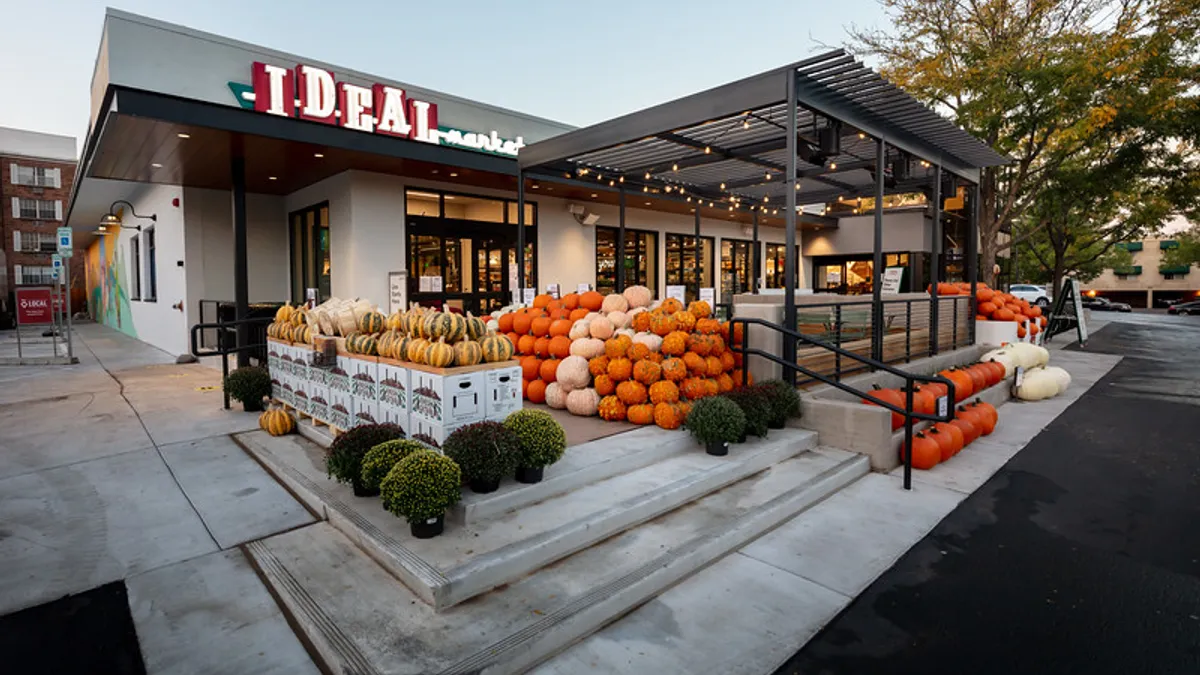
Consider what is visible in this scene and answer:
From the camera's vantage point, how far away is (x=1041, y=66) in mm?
13391

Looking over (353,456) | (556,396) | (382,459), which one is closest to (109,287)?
(556,396)

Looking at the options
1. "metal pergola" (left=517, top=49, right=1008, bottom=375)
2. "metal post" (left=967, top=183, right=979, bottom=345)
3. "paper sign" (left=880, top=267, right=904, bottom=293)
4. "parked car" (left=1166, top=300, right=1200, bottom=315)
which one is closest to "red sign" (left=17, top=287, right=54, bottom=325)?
"metal pergola" (left=517, top=49, right=1008, bottom=375)

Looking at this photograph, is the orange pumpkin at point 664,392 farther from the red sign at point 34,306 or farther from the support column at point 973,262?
the red sign at point 34,306

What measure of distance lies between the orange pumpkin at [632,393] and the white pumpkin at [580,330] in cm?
86

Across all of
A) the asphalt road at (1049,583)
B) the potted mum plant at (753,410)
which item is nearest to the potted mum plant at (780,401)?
the potted mum plant at (753,410)

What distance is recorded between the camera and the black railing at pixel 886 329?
6648 mm

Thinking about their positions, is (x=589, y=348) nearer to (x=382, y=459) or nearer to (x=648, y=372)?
(x=648, y=372)

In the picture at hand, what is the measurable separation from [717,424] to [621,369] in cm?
126

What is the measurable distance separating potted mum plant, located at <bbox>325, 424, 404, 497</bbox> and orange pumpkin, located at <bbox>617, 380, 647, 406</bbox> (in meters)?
2.30

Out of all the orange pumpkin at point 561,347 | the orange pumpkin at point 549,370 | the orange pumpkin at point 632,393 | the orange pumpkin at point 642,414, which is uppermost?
the orange pumpkin at point 561,347

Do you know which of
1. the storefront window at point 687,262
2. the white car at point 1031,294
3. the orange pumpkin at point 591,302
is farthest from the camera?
the white car at point 1031,294

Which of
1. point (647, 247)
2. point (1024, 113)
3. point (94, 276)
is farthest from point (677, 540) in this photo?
point (94, 276)

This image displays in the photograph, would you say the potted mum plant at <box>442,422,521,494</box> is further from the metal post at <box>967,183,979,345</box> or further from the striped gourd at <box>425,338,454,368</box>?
the metal post at <box>967,183,979,345</box>

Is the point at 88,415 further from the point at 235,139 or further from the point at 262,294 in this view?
the point at 262,294
